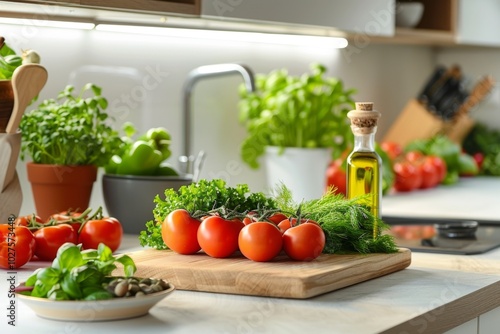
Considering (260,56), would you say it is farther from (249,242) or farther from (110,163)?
(249,242)

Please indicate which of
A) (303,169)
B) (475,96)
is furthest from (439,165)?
(303,169)

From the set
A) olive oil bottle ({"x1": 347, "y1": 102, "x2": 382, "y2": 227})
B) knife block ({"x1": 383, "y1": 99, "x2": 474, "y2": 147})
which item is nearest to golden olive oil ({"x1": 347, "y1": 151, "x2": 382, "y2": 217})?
olive oil bottle ({"x1": 347, "y1": 102, "x2": 382, "y2": 227})

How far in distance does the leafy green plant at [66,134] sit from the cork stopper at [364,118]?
1.92 ft

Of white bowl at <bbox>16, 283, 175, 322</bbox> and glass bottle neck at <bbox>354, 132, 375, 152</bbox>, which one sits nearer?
white bowl at <bbox>16, 283, 175, 322</bbox>

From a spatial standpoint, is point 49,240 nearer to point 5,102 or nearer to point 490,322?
point 5,102

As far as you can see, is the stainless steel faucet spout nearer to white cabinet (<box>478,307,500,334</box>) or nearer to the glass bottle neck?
the glass bottle neck

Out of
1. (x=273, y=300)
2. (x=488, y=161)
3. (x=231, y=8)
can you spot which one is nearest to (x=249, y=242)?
(x=273, y=300)

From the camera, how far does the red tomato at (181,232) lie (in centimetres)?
164

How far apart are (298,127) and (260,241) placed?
1.35 metres

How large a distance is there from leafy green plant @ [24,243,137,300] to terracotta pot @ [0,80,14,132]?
1.88 feet

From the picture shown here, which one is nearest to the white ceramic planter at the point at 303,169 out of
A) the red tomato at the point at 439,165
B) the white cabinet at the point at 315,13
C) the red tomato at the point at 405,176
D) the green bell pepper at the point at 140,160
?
the white cabinet at the point at 315,13

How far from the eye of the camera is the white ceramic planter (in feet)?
9.45

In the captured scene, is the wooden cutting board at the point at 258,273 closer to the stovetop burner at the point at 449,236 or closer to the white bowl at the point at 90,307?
the white bowl at the point at 90,307

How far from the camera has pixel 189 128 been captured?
2.78 metres
